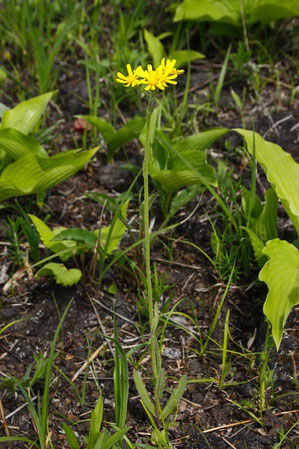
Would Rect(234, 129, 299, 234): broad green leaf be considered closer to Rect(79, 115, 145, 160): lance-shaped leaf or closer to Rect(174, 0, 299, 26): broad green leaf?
Rect(79, 115, 145, 160): lance-shaped leaf

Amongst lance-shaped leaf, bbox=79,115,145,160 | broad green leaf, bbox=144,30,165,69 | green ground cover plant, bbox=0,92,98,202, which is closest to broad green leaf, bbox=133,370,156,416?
green ground cover plant, bbox=0,92,98,202

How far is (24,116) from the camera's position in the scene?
282 cm

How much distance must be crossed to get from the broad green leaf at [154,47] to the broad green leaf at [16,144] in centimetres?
93

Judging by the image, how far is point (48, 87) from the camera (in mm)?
3348

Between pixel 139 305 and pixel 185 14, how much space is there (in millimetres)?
1829

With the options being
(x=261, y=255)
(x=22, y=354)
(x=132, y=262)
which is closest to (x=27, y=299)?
(x=22, y=354)

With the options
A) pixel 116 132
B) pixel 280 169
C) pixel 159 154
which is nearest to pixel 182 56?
pixel 116 132

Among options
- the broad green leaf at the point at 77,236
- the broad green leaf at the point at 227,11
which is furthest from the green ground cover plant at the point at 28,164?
the broad green leaf at the point at 227,11

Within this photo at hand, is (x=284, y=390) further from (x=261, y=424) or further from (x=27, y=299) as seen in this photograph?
(x=27, y=299)

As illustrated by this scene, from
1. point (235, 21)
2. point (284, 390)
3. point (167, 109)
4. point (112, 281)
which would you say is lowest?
point (284, 390)

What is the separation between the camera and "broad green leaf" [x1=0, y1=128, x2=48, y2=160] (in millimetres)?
2584

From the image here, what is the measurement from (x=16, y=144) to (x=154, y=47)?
3.67 ft

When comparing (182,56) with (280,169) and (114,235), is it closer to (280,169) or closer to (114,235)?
(280,169)

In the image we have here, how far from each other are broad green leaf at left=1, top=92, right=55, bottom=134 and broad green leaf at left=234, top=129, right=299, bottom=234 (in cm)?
99
